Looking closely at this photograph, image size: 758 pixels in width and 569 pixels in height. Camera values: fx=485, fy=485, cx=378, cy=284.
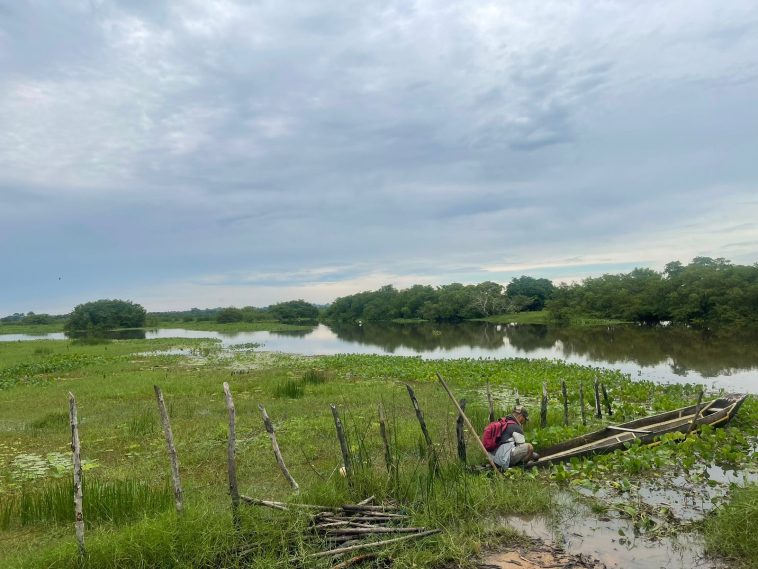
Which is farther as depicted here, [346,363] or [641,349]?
[641,349]

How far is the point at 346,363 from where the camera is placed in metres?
27.7

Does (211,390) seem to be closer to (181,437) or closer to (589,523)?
(181,437)

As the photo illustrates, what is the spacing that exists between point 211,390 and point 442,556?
15.1 metres

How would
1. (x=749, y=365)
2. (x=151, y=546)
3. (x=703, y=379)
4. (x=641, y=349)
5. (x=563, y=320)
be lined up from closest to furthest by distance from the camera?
(x=151, y=546) → (x=703, y=379) → (x=749, y=365) → (x=641, y=349) → (x=563, y=320)

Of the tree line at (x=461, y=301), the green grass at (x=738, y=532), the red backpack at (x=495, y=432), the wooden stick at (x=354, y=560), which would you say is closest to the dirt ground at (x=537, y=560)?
the wooden stick at (x=354, y=560)

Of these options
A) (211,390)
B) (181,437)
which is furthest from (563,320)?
(181,437)

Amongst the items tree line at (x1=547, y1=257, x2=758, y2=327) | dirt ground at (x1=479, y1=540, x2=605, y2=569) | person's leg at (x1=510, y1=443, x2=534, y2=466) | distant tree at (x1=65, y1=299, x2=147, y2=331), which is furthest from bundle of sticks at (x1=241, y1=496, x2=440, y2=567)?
distant tree at (x1=65, y1=299, x2=147, y2=331)

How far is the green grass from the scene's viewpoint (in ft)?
17.7

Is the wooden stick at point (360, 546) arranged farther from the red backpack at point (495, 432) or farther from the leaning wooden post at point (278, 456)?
the red backpack at point (495, 432)

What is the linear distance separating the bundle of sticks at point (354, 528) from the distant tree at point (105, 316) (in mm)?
109165

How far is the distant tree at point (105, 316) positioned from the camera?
101m

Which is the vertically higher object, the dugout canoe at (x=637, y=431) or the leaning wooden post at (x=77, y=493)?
the leaning wooden post at (x=77, y=493)

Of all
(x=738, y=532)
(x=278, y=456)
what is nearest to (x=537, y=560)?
(x=738, y=532)

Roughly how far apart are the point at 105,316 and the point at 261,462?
354ft
